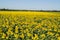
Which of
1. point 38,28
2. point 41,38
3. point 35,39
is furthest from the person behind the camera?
point 38,28

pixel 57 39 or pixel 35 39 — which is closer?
pixel 35 39

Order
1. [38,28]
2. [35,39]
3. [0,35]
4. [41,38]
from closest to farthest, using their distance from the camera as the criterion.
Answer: [35,39]
[41,38]
[0,35]
[38,28]

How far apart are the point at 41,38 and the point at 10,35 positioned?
1.10m

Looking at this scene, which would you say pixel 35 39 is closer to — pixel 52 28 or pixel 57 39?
pixel 57 39

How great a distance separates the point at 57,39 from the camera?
20.8 ft

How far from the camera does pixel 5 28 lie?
25.9 ft

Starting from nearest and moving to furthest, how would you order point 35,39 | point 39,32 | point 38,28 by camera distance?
point 35,39, point 39,32, point 38,28

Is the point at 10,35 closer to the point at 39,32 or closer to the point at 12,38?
the point at 12,38

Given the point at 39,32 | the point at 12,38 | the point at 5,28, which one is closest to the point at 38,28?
the point at 39,32

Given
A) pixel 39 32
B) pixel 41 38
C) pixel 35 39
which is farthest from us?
pixel 39 32

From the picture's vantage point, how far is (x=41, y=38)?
6.33 m

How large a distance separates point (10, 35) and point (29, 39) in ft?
2.64

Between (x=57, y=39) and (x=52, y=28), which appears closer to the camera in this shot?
(x=57, y=39)

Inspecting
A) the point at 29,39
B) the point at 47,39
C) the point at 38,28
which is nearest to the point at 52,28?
the point at 38,28
